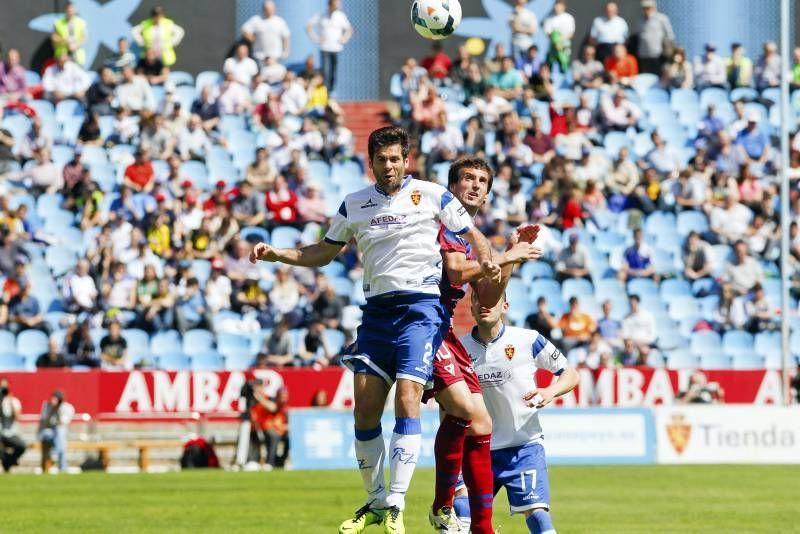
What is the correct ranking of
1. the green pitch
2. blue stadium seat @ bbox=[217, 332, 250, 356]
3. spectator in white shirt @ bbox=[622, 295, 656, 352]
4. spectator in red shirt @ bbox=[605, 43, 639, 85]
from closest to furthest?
the green pitch, blue stadium seat @ bbox=[217, 332, 250, 356], spectator in white shirt @ bbox=[622, 295, 656, 352], spectator in red shirt @ bbox=[605, 43, 639, 85]

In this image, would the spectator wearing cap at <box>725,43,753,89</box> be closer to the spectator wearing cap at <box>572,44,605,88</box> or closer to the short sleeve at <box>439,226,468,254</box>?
the spectator wearing cap at <box>572,44,605,88</box>

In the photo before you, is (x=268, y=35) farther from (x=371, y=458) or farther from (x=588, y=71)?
(x=371, y=458)

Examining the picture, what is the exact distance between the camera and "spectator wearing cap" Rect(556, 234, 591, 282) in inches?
1035

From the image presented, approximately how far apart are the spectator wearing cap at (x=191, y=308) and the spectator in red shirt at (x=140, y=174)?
260cm

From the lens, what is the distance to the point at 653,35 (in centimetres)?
3061

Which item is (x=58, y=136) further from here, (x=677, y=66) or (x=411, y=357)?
(x=411, y=357)

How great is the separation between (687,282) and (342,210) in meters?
18.0

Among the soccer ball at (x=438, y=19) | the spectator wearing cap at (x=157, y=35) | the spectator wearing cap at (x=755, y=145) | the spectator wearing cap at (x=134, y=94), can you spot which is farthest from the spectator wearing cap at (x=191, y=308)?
the soccer ball at (x=438, y=19)

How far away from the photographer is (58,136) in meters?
27.7

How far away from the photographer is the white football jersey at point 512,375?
10.1 metres

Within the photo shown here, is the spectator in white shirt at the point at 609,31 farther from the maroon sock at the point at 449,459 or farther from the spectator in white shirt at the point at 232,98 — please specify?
the maroon sock at the point at 449,459

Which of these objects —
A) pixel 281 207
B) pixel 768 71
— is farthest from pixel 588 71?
pixel 281 207

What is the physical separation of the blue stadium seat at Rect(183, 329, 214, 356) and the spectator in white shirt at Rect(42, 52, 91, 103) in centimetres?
629

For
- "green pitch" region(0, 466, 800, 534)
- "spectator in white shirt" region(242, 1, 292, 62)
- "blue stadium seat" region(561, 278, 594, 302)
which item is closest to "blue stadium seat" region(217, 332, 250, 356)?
"green pitch" region(0, 466, 800, 534)
